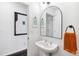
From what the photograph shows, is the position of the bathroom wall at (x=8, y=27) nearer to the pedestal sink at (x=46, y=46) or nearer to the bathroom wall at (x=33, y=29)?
the bathroom wall at (x=33, y=29)

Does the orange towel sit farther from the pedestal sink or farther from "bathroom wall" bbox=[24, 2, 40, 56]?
"bathroom wall" bbox=[24, 2, 40, 56]

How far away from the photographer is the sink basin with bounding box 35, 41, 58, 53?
1504 mm

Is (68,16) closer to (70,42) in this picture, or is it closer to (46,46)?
(70,42)

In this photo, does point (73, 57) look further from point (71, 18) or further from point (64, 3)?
point (64, 3)

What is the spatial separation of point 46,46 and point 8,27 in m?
0.57

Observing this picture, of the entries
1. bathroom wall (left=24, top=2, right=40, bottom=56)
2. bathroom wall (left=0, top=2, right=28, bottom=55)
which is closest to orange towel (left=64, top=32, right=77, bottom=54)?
bathroom wall (left=24, top=2, right=40, bottom=56)

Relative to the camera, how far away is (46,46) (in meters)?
1.54

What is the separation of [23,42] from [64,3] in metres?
0.75

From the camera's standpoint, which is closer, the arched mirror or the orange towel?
the orange towel

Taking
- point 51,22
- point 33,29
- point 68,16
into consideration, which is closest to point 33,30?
point 33,29

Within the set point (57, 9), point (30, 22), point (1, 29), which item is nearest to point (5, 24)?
point (1, 29)

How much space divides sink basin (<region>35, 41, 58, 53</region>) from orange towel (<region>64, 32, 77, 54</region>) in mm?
152

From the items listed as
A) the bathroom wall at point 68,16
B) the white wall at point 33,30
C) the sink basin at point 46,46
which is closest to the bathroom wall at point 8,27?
the white wall at point 33,30

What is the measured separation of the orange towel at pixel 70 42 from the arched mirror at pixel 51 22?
0.10m
